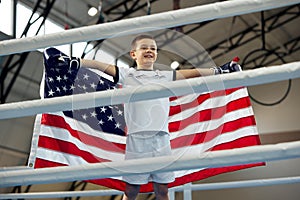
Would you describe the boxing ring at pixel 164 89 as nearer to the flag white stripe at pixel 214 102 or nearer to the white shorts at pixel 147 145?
the white shorts at pixel 147 145

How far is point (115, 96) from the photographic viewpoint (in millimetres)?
1692

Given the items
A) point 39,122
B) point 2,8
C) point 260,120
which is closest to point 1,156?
point 2,8

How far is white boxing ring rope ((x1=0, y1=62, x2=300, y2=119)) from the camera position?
1.62 meters

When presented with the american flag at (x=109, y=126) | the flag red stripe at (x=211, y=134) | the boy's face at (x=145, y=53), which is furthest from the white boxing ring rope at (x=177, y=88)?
the flag red stripe at (x=211, y=134)

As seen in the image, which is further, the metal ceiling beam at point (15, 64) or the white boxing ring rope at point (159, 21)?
the metal ceiling beam at point (15, 64)

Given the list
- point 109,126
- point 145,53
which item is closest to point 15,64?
point 109,126

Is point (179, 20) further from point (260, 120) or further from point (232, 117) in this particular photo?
point (260, 120)

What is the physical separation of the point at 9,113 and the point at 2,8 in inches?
263

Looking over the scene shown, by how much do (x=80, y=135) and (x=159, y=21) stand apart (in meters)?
0.78

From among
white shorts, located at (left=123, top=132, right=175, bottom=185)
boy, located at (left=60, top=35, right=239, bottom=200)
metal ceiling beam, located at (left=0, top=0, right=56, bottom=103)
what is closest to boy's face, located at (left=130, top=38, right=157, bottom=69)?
boy, located at (left=60, top=35, right=239, bottom=200)

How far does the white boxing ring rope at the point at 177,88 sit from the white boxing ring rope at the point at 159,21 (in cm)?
18

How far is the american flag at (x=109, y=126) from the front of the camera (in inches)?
85.7

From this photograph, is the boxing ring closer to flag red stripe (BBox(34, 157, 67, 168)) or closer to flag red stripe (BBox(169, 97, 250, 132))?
flag red stripe (BBox(34, 157, 67, 168))

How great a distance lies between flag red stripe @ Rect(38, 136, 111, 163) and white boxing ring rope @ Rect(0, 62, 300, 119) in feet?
1.59
